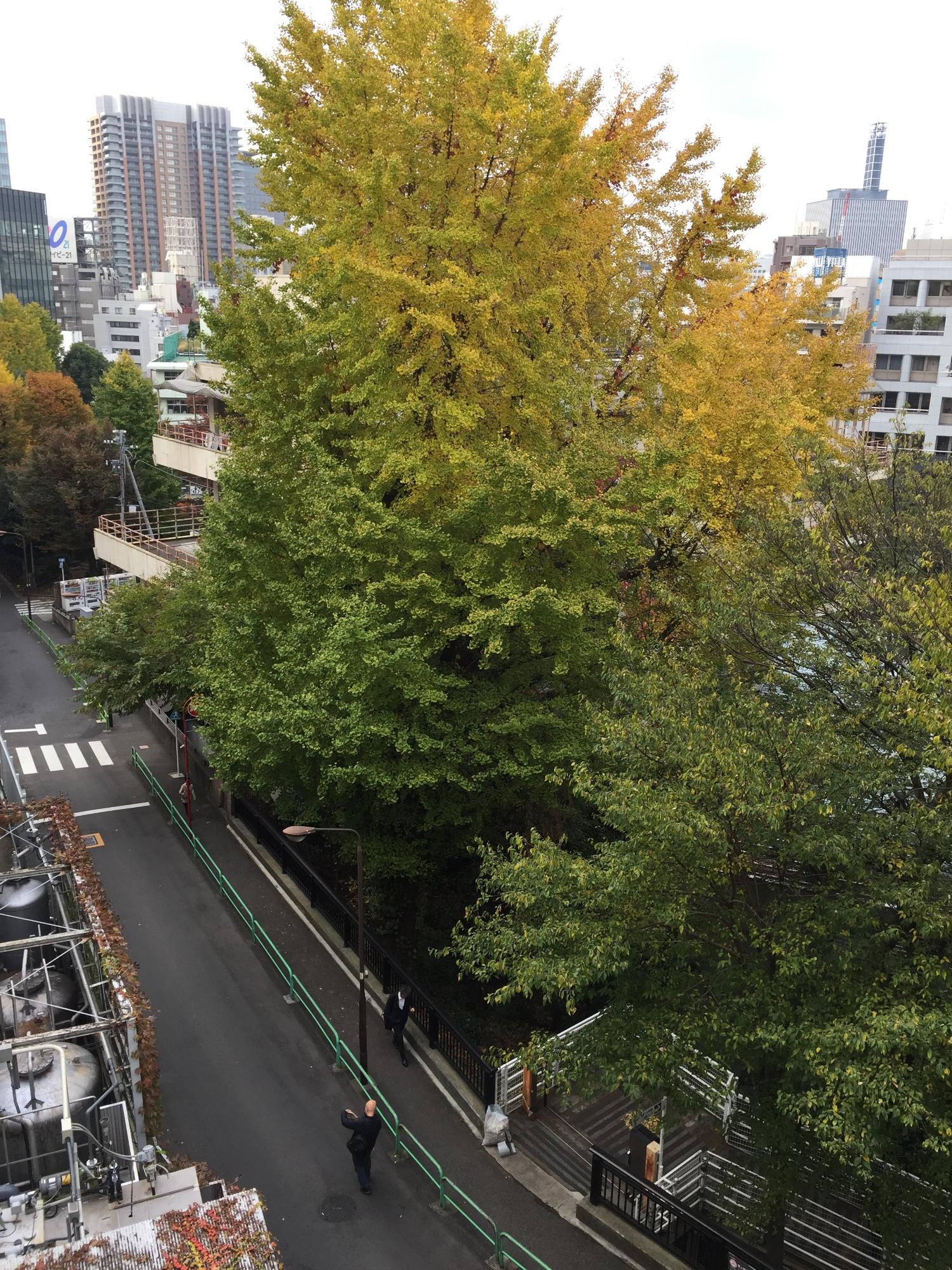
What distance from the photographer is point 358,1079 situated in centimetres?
1727

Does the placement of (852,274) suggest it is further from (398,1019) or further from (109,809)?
(398,1019)

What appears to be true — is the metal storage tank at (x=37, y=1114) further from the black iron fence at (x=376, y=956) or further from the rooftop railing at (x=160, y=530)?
the rooftop railing at (x=160, y=530)

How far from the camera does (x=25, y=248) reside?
13838 cm

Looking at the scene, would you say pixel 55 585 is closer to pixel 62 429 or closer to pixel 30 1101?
pixel 62 429

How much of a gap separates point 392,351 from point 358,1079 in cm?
1378

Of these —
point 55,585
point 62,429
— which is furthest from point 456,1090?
point 62,429

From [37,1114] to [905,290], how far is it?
62.5m

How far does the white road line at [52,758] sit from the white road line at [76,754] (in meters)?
0.41

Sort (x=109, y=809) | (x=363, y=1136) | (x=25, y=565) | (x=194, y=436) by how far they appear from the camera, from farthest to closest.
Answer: (x=25, y=565) < (x=194, y=436) < (x=109, y=809) < (x=363, y=1136)

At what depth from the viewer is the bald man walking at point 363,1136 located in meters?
14.4

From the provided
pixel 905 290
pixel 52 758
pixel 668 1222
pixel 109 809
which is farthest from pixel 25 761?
pixel 905 290

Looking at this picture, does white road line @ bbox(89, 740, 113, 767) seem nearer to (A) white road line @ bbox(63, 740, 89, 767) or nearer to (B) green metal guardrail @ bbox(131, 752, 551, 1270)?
(A) white road line @ bbox(63, 740, 89, 767)

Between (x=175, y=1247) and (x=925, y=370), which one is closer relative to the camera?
(x=175, y=1247)

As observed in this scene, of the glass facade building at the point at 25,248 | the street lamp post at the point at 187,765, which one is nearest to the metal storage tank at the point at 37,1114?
the street lamp post at the point at 187,765
